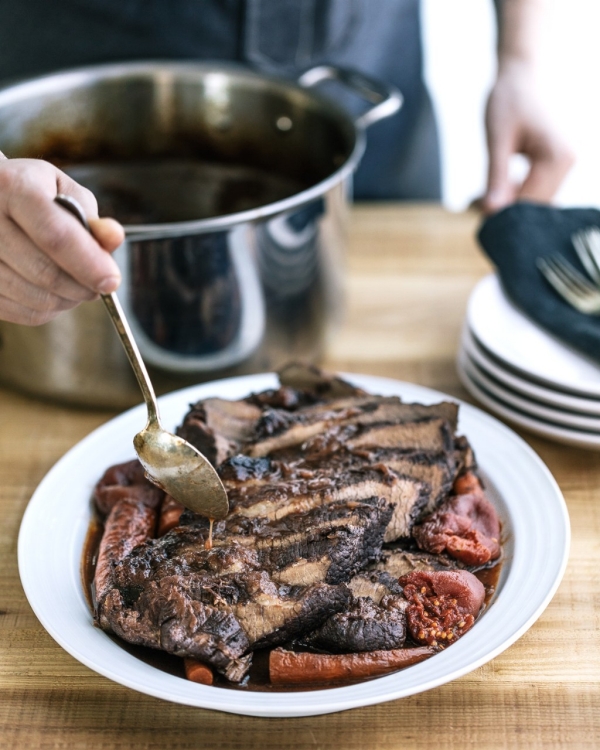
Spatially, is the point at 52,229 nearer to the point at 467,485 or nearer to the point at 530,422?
the point at 467,485

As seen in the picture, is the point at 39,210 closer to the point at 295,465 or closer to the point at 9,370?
the point at 295,465

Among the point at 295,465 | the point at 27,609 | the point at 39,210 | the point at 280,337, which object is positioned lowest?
the point at 27,609

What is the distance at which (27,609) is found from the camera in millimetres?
1852

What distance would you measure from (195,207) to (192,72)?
0.47 metres

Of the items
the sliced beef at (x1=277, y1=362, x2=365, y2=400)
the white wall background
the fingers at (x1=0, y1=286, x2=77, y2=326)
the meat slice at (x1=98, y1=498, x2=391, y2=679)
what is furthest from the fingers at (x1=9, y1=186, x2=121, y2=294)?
the white wall background

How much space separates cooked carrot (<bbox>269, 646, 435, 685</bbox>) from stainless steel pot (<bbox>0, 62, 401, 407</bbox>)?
1.07 m

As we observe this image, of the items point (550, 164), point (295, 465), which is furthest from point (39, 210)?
point (550, 164)

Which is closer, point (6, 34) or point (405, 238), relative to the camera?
point (6, 34)

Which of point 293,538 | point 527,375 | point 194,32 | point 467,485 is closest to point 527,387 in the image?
point 527,375

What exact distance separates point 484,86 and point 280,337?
15.0ft

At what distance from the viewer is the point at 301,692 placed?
56.9 inches

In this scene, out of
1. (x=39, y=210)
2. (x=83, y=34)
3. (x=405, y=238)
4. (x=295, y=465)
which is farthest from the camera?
(x=405, y=238)

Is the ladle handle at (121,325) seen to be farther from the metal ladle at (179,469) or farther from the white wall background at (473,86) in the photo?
the white wall background at (473,86)

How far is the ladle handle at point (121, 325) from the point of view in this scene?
138 cm
